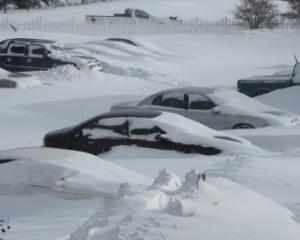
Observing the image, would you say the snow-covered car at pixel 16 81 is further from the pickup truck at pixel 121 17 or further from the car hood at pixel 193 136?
the pickup truck at pixel 121 17

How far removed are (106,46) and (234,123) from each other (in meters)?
21.3

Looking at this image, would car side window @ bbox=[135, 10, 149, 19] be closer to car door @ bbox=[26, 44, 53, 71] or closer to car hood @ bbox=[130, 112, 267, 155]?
car door @ bbox=[26, 44, 53, 71]

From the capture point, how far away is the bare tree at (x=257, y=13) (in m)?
46.2

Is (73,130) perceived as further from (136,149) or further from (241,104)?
(241,104)

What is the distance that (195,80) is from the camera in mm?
30109

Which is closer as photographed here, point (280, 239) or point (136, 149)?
point (280, 239)

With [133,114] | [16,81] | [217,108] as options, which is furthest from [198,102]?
[16,81]

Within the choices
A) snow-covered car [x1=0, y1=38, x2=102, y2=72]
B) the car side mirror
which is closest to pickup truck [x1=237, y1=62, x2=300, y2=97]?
the car side mirror

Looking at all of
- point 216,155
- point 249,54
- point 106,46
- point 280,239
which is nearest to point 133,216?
point 280,239

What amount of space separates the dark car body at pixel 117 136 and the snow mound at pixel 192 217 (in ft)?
18.3

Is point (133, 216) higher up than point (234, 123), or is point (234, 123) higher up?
point (133, 216)

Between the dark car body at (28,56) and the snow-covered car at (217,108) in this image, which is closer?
the snow-covered car at (217,108)

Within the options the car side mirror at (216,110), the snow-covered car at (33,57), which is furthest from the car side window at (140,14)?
the car side mirror at (216,110)

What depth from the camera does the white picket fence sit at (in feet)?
146
